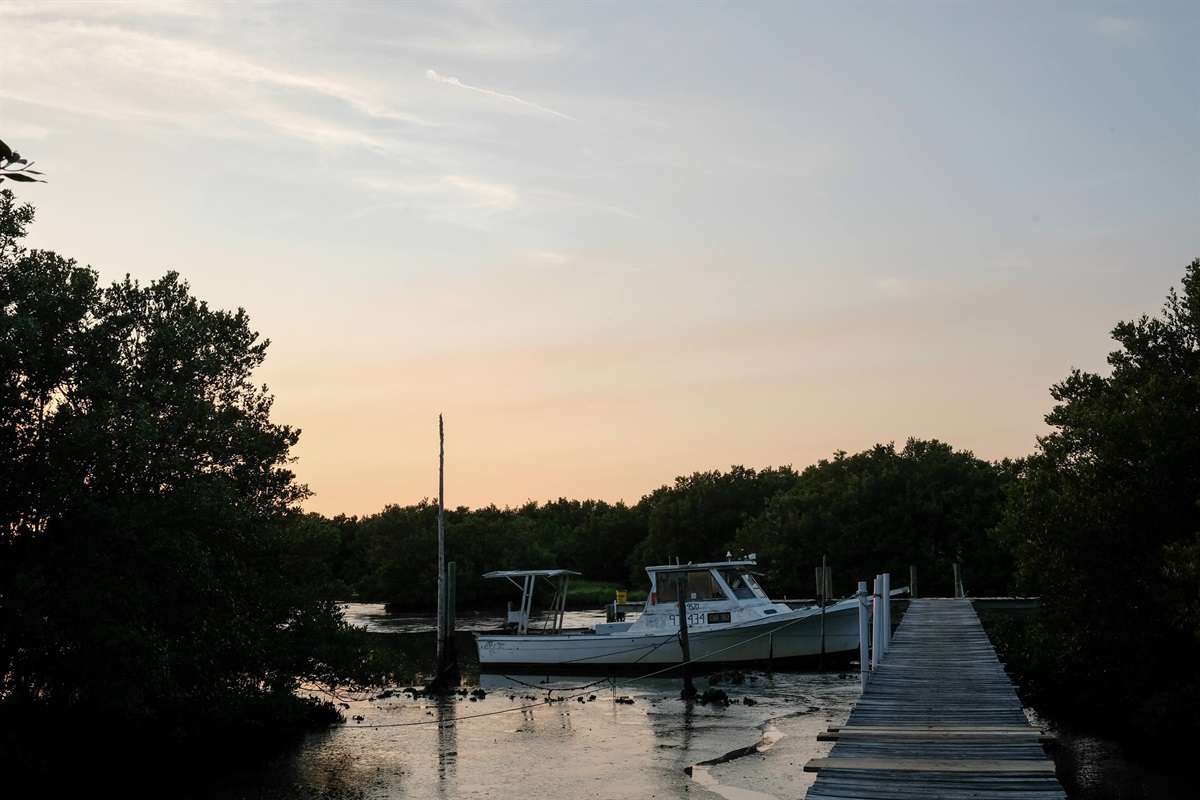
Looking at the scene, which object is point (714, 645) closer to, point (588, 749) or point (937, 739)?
point (588, 749)

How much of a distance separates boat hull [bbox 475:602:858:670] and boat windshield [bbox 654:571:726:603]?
1245mm

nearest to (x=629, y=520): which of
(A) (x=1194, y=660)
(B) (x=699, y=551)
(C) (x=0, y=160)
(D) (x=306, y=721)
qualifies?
(B) (x=699, y=551)

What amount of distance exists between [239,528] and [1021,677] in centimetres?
1469

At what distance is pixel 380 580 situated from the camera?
77.4 m

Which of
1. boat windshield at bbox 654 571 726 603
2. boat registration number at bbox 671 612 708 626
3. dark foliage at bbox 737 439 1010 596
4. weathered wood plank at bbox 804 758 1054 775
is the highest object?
dark foliage at bbox 737 439 1010 596

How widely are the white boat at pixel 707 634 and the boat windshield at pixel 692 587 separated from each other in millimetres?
29

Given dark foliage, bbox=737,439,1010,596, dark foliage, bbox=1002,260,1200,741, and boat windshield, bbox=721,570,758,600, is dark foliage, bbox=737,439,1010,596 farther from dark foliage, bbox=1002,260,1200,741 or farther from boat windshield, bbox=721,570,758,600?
dark foliage, bbox=1002,260,1200,741

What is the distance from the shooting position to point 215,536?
18.3m

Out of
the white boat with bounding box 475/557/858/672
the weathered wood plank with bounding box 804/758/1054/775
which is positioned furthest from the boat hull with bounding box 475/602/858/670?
the weathered wood plank with bounding box 804/758/1054/775

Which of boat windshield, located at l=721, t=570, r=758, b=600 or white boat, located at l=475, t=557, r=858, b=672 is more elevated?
boat windshield, located at l=721, t=570, r=758, b=600

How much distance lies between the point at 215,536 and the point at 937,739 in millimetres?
11661

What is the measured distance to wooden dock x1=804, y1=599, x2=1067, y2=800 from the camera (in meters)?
10.5

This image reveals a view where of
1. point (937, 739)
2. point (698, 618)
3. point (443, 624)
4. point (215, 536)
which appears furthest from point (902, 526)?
point (937, 739)

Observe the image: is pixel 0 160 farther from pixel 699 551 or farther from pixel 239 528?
pixel 699 551
